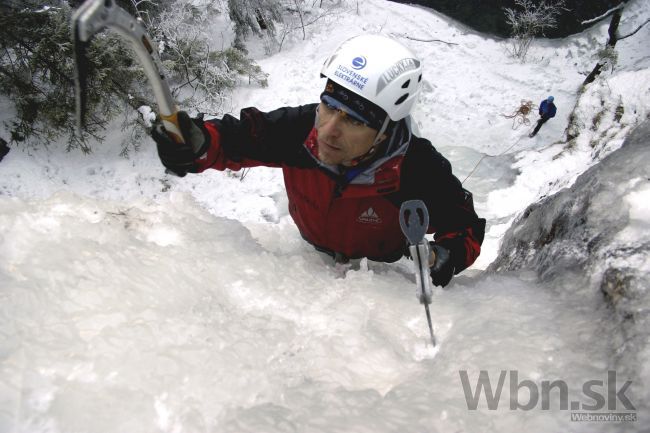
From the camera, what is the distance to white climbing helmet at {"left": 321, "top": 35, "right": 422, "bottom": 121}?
1994mm

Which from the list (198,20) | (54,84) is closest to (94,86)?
(54,84)

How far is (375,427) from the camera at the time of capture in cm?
A: 117

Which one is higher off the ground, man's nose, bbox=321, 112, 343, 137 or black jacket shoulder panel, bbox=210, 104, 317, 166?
man's nose, bbox=321, 112, 343, 137

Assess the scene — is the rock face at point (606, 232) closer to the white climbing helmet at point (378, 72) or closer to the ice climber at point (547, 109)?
the white climbing helmet at point (378, 72)

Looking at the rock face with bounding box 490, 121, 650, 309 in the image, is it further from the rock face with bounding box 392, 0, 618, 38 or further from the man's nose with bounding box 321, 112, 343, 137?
the rock face with bounding box 392, 0, 618, 38

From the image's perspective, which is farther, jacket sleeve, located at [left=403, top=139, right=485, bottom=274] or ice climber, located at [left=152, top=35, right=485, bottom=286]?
jacket sleeve, located at [left=403, top=139, right=485, bottom=274]

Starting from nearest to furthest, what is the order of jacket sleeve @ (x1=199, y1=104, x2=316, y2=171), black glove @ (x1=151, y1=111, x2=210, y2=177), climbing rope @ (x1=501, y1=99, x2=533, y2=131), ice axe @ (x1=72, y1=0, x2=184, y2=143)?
ice axe @ (x1=72, y1=0, x2=184, y2=143) → black glove @ (x1=151, y1=111, x2=210, y2=177) → jacket sleeve @ (x1=199, y1=104, x2=316, y2=171) → climbing rope @ (x1=501, y1=99, x2=533, y2=131)

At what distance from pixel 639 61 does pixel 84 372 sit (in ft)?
49.4

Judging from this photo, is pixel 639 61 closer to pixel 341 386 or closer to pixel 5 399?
pixel 341 386

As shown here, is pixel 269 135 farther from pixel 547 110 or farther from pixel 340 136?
pixel 547 110

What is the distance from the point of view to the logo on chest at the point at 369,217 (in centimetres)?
242

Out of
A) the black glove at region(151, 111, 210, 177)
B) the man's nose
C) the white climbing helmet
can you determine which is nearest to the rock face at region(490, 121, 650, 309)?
the white climbing helmet

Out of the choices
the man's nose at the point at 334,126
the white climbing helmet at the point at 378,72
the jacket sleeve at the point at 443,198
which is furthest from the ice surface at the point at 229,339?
the white climbing helmet at the point at 378,72

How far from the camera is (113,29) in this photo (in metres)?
1.37
